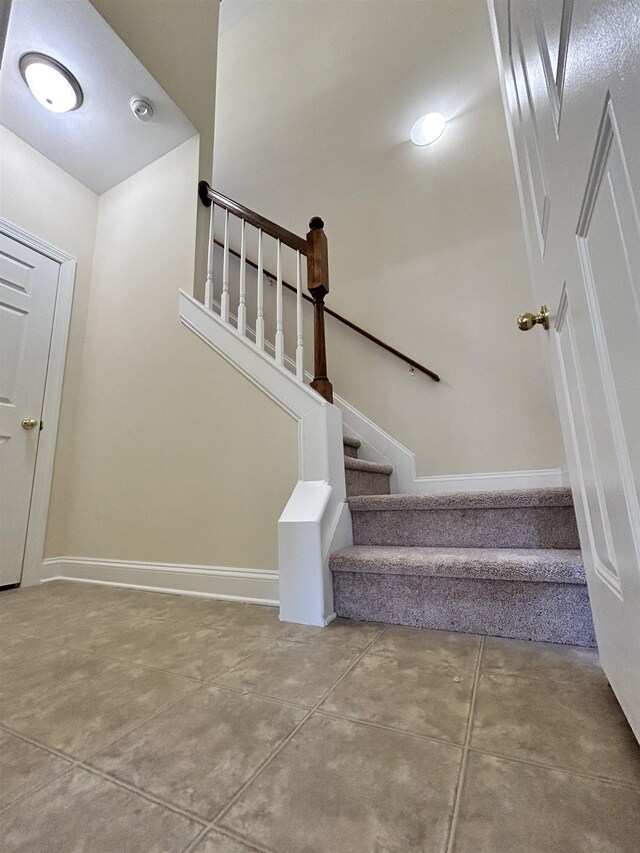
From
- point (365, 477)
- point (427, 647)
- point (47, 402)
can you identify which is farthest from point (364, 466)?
point (47, 402)

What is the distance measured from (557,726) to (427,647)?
0.36m

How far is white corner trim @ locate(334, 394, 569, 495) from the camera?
1.90m

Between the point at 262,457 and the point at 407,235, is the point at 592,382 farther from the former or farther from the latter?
the point at 407,235

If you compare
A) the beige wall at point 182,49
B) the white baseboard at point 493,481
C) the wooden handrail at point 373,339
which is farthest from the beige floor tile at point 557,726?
the beige wall at point 182,49

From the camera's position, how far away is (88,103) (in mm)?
1935

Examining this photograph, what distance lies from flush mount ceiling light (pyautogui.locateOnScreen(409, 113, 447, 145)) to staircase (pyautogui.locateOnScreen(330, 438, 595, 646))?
2461 mm

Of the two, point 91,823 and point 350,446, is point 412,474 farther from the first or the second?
point 91,823

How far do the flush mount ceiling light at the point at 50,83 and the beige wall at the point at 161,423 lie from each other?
1.50ft

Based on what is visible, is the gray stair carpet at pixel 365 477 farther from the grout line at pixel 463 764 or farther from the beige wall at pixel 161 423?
the grout line at pixel 463 764

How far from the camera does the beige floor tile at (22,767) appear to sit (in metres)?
0.54

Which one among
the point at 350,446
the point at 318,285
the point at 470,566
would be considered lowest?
the point at 470,566

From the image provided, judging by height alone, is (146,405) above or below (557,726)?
above

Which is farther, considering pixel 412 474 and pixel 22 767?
pixel 412 474

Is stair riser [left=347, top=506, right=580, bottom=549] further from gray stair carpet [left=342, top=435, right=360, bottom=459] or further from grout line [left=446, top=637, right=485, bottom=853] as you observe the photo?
gray stair carpet [left=342, top=435, right=360, bottom=459]
